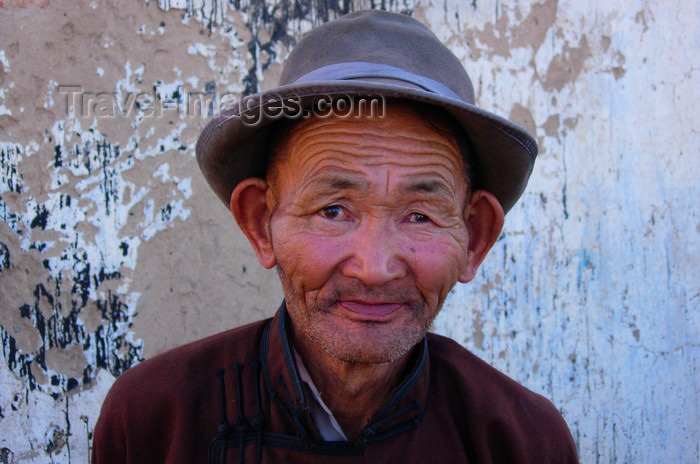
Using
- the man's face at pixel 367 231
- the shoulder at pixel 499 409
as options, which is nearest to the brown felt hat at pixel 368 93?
the man's face at pixel 367 231

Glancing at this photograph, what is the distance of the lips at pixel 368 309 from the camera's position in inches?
63.1

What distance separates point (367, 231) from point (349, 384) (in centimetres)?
54

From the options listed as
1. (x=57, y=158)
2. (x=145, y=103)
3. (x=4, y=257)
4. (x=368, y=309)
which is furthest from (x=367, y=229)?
(x=4, y=257)

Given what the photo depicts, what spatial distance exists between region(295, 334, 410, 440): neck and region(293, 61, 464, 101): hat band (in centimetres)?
83

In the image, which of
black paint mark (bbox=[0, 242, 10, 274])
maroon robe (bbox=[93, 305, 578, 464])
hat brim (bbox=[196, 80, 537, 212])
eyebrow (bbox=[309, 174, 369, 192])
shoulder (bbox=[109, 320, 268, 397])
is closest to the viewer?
hat brim (bbox=[196, 80, 537, 212])

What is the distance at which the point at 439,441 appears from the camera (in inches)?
70.4

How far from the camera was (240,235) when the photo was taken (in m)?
2.69

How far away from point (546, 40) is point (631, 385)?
1809 mm

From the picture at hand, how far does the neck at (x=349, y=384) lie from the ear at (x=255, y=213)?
0.32 metres

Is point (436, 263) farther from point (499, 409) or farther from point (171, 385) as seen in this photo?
point (171, 385)

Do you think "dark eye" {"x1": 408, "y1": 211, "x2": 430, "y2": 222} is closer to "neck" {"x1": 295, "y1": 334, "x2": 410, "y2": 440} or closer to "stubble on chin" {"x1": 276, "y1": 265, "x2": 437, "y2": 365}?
"stubble on chin" {"x1": 276, "y1": 265, "x2": 437, "y2": 365}

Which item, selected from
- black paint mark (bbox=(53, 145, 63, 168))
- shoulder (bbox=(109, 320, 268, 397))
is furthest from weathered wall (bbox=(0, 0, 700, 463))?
shoulder (bbox=(109, 320, 268, 397))

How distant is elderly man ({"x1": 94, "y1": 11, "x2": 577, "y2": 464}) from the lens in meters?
1.60

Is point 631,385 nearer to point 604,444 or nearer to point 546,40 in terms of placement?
point 604,444
